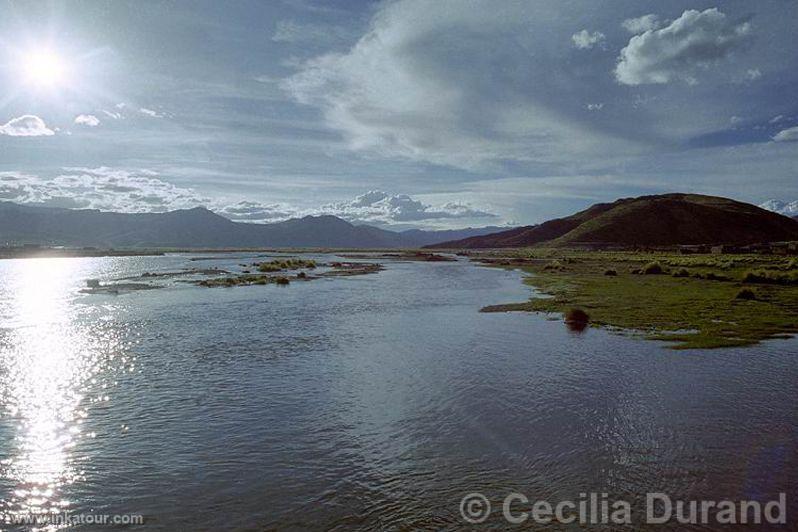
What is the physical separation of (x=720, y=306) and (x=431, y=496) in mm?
34066

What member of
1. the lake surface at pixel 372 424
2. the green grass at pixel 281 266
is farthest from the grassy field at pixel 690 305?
the green grass at pixel 281 266

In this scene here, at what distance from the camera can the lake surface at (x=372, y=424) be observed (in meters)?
10.4

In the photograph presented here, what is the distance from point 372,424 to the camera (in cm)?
1455

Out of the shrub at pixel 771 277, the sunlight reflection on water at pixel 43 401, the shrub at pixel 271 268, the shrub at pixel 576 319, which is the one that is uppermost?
the shrub at pixel 771 277

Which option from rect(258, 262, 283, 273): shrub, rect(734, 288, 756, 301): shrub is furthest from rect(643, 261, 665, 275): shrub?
rect(258, 262, 283, 273): shrub

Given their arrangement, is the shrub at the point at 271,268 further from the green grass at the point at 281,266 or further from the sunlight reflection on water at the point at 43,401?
the sunlight reflection on water at the point at 43,401

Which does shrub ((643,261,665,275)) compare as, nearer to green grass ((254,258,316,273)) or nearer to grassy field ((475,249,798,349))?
grassy field ((475,249,798,349))

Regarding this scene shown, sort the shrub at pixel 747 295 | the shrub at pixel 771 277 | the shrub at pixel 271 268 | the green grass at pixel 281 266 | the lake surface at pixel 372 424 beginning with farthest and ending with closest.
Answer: the green grass at pixel 281 266, the shrub at pixel 271 268, the shrub at pixel 771 277, the shrub at pixel 747 295, the lake surface at pixel 372 424

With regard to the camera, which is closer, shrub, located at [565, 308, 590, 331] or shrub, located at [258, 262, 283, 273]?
shrub, located at [565, 308, 590, 331]

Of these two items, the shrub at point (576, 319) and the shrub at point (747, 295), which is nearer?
the shrub at point (576, 319)

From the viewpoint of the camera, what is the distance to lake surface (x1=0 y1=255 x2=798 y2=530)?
410 inches

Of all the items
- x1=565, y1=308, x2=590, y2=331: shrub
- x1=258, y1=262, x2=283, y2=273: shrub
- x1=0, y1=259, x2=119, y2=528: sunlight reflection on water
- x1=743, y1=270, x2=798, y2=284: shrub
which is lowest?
x1=0, y1=259, x2=119, y2=528: sunlight reflection on water

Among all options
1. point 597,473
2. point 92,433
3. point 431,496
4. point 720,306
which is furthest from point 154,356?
point 720,306

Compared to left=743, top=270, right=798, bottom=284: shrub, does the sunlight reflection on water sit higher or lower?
lower
